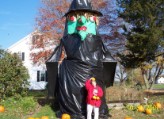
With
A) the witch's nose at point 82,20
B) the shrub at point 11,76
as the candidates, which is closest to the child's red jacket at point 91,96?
the witch's nose at point 82,20

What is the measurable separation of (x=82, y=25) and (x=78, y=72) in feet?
4.66

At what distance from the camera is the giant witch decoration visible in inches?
361

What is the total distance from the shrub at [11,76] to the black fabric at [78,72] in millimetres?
2714

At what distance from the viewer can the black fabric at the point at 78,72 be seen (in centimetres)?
912

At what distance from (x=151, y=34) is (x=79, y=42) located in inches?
313

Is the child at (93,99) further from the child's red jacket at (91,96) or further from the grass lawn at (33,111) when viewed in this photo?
the grass lawn at (33,111)

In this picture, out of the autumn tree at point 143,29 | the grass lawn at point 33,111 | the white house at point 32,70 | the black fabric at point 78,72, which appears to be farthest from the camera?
the white house at point 32,70

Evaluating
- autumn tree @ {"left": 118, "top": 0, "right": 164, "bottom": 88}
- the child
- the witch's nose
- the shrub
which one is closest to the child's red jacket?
the child

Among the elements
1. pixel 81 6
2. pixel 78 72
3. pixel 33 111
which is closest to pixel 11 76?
pixel 33 111

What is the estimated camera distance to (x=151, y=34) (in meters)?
16.4

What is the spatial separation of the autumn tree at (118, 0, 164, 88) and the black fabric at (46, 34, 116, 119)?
742 centimetres

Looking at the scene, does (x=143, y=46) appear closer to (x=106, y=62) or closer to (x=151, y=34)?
(x=151, y=34)

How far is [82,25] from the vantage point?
371 inches

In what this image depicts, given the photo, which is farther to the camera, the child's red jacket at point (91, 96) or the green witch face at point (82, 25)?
the green witch face at point (82, 25)
